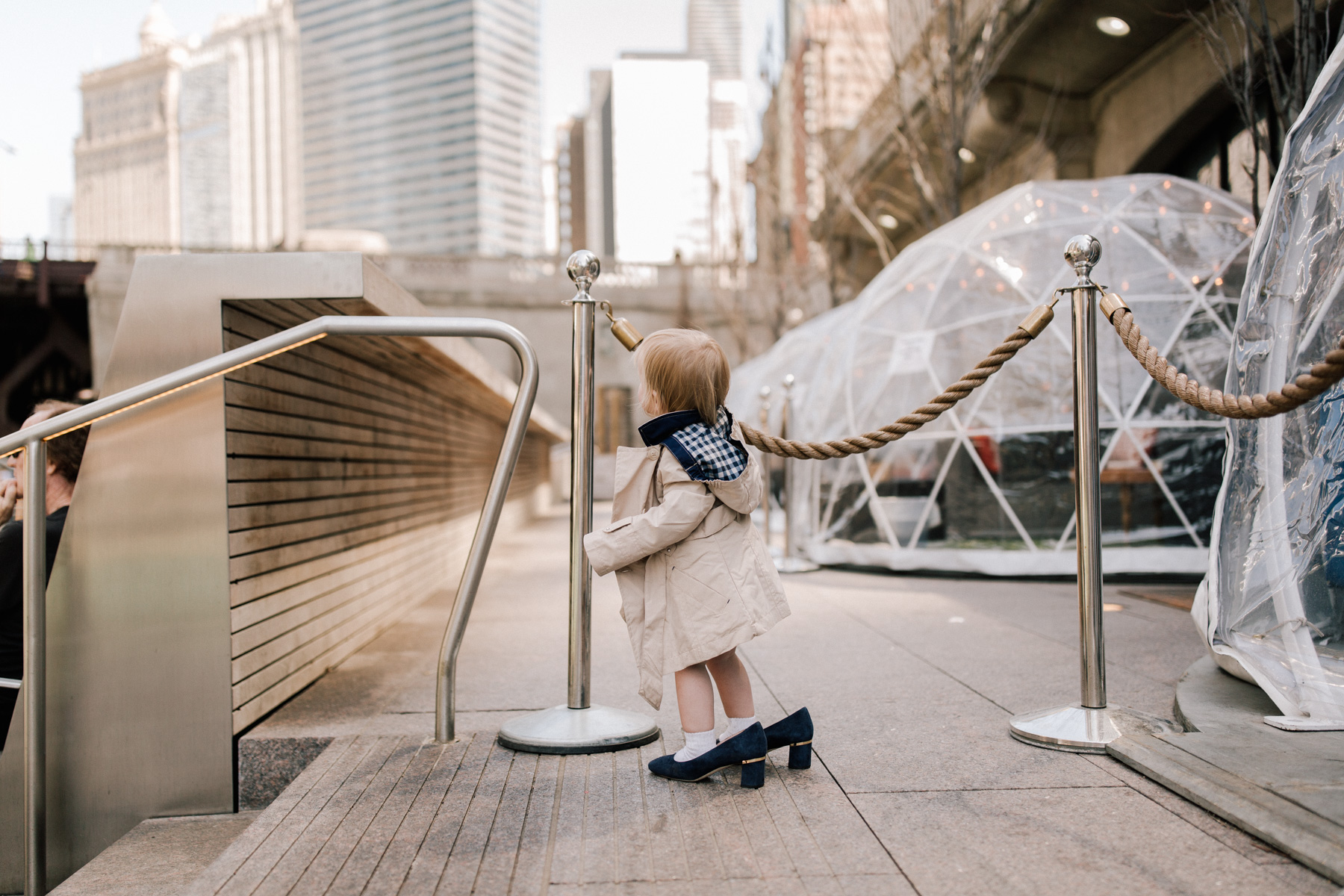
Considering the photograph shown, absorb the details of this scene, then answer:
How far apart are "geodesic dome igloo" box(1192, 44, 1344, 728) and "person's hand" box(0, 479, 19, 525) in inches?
185

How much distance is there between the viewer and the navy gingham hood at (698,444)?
2.99 m

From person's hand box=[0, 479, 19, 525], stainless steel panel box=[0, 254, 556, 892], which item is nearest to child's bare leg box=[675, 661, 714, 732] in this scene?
stainless steel panel box=[0, 254, 556, 892]

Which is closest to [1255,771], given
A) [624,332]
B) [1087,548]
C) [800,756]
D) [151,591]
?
[1087,548]

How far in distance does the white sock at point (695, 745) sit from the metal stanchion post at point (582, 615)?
405 millimetres

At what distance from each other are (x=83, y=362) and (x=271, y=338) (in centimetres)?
3499

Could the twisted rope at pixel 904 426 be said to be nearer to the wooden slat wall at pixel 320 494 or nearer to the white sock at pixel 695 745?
the white sock at pixel 695 745

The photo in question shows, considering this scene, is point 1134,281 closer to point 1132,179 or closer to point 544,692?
point 1132,179

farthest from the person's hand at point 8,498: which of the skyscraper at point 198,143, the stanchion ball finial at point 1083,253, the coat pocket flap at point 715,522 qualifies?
the skyscraper at point 198,143

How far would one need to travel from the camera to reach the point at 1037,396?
8.65m

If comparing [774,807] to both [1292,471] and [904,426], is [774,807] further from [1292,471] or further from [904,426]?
[1292,471]

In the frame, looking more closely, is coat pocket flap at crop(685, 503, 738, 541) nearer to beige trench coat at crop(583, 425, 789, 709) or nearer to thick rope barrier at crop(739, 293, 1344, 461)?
beige trench coat at crop(583, 425, 789, 709)

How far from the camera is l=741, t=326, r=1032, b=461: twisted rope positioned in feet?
11.6

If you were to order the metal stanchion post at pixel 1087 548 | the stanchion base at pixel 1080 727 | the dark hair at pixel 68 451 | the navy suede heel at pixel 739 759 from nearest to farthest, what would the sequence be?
the navy suede heel at pixel 739 759, the stanchion base at pixel 1080 727, the metal stanchion post at pixel 1087 548, the dark hair at pixel 68 451

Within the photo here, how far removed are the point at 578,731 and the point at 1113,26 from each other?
12.0 metres
